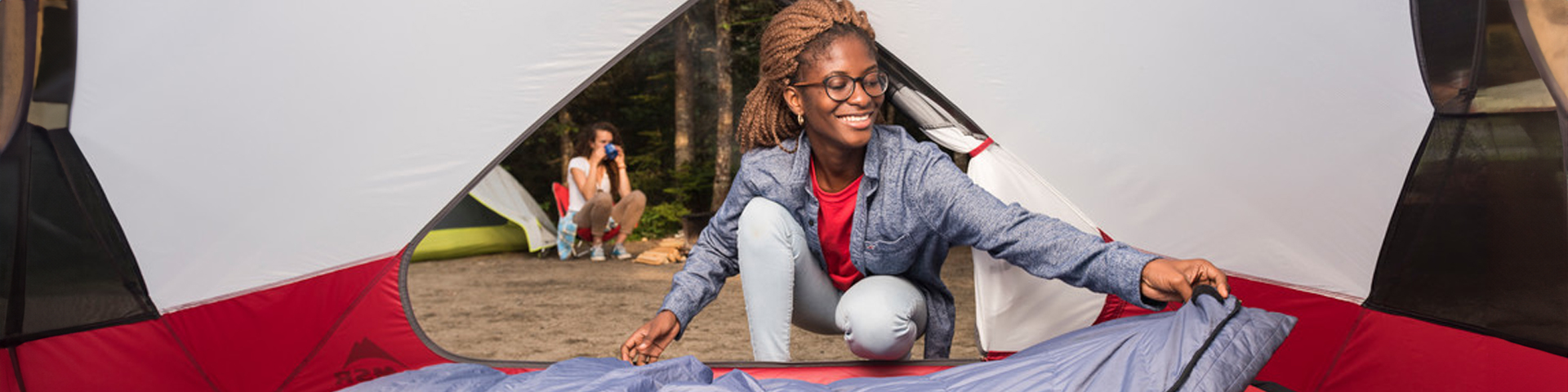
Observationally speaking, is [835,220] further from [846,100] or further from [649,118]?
[649,118]

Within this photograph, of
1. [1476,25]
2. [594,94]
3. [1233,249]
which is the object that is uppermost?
[1476,25]

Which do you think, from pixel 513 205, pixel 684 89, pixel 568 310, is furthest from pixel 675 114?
pixel 568 310

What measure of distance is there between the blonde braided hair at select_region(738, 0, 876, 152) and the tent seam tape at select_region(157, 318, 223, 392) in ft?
3.06

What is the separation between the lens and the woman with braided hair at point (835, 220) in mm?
1660

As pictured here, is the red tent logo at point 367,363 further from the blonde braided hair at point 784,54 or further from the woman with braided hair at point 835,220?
the blonde braided hair at point 784,54

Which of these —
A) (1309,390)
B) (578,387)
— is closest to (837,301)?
(578,387)

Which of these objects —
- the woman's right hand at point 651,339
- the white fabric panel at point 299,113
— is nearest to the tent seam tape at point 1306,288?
the woman's right hand at point 651,339

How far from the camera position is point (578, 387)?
1.47 m

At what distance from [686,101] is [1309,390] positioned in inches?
207

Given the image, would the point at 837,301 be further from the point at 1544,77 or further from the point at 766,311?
the point at 1544,77

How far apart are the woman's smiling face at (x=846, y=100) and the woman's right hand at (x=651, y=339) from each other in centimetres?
36

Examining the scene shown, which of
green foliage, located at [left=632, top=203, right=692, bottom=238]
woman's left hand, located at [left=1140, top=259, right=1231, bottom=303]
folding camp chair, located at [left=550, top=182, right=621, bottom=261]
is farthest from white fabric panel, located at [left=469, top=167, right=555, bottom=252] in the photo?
woman's left hand, located at [left=1140, top=259, right=1231, bottom=303]

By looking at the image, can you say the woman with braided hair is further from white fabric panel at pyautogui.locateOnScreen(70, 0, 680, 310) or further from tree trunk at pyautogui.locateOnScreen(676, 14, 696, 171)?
tree trunk at pyautogui.locateOnScreen(676, 14, 696, 171)

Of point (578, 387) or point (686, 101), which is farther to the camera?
point (686, 101)
